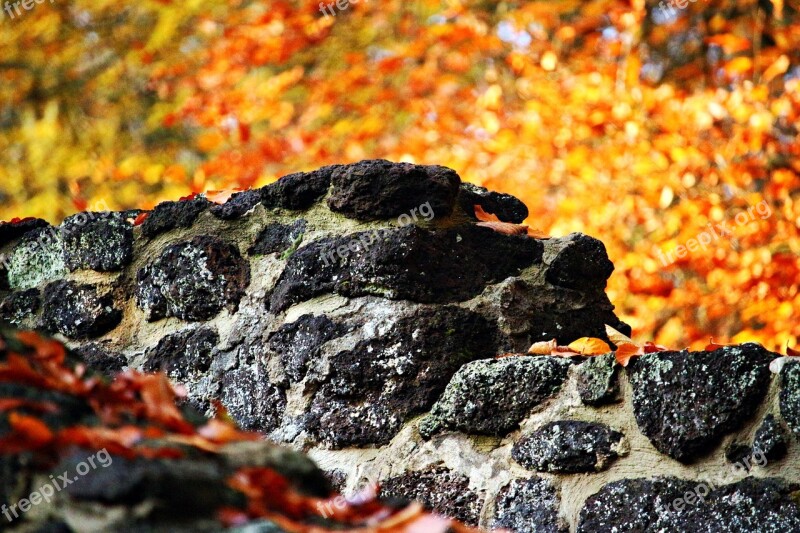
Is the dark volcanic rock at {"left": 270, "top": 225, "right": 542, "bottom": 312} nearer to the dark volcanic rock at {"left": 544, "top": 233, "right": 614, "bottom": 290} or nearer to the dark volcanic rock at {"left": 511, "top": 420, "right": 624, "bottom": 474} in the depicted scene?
the dark volcanic rock at {"left": 544, "top": 233, "right": 614, "bottom": 290}

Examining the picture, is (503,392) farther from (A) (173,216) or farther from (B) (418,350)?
(A) (173,216)

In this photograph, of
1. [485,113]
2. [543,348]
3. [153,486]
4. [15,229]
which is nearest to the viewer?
[153,486]

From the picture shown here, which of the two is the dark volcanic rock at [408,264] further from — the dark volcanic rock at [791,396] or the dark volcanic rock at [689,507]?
the dark volcanic rock at [791,396]

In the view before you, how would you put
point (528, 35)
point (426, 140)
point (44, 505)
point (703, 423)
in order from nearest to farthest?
1. point (44, 505)
2. point (703, 423)
3. point (528, 35)
4. point (426, 140)

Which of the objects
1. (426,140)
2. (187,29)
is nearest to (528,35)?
(426,140)

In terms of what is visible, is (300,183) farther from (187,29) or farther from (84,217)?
(187,29)

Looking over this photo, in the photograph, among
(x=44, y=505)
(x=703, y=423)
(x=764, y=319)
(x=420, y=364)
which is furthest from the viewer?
(x=764, y=319)

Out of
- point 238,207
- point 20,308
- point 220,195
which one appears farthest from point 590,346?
point 20,308
